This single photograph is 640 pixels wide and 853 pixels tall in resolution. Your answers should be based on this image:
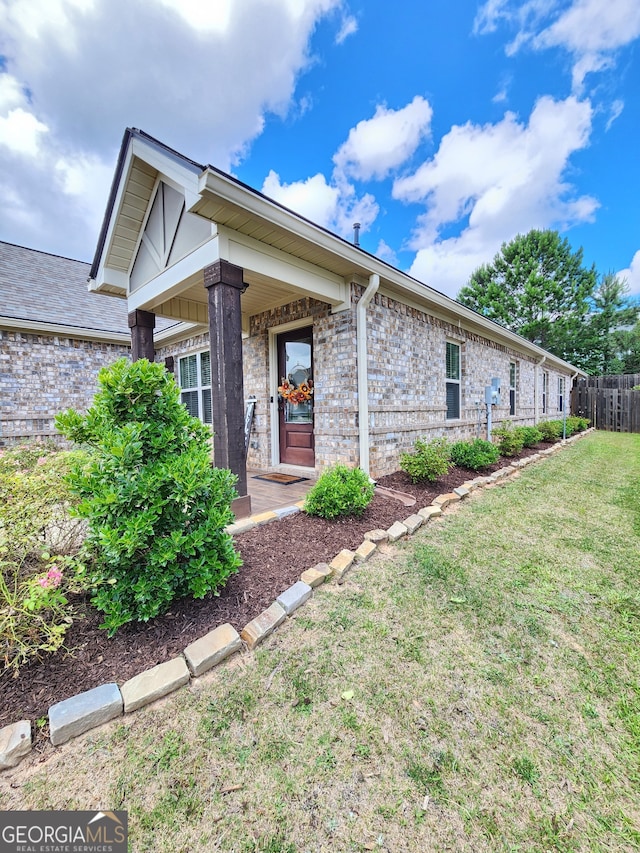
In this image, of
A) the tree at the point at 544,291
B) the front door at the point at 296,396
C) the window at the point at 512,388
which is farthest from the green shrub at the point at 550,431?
the tree at the point at 544,291

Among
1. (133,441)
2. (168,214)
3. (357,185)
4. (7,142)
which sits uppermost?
(357,185)

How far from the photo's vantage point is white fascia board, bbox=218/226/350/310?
3523mm

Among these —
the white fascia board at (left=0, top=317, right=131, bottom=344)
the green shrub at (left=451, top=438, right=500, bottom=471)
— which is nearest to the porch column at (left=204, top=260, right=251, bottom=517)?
the green shrub at (left=451, top=438, right=500, bottom=471)

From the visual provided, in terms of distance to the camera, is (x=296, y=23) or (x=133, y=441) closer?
(x=133, y=441)

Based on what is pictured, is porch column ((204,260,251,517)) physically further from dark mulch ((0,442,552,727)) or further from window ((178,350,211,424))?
window ((178,350,211,424))

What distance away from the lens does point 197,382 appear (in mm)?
7582

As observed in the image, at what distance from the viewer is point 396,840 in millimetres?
1094

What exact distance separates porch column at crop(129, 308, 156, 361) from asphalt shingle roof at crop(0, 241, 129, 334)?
13.5 feet

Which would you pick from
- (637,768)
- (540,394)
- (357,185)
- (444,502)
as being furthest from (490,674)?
(357,185)

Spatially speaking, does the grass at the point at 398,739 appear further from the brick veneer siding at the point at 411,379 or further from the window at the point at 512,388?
the window at the point at 512,388

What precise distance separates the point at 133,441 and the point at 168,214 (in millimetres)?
3634

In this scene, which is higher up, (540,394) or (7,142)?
(7,142)

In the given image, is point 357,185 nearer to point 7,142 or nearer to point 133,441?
point 7,142

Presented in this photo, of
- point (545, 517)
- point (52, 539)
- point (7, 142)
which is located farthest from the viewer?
point (7, 142)
